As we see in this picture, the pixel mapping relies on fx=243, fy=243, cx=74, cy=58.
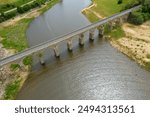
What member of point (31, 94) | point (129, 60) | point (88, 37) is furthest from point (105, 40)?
point (31, 94)

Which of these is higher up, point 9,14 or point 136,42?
point 9,14

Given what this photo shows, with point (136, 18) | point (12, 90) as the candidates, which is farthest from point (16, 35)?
point (136, 18)

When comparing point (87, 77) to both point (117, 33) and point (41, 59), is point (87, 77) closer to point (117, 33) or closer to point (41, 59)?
Result: point (41, 59)

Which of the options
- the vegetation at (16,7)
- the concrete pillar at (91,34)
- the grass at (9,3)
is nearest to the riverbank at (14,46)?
the vegetation at (16,7)

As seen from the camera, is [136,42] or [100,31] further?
[100,31]

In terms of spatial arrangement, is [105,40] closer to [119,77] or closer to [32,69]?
[119,77]

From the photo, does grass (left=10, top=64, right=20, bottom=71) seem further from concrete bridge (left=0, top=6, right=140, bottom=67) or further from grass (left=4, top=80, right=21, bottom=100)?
grass (left=4, top=80, right=21, bottom=100)

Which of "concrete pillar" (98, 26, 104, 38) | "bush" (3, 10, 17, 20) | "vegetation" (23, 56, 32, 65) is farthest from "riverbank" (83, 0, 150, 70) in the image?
"bush" (3, 10, 17, 20)
